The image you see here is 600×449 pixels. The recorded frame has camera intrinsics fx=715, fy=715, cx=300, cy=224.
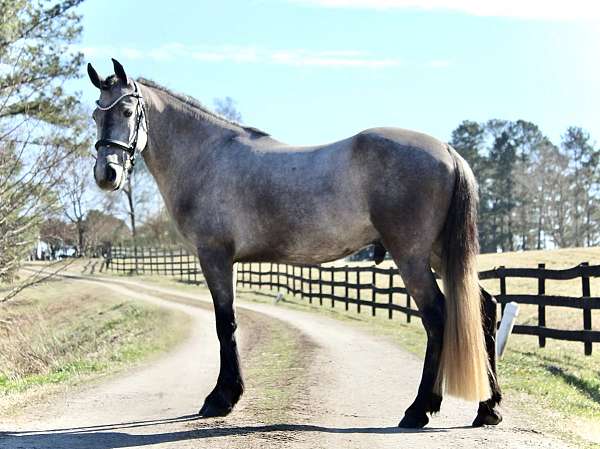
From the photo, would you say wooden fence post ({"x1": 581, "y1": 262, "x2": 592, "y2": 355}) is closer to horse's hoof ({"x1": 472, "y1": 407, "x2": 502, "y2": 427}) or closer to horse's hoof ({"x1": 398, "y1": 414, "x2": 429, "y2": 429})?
horse's hoof ({"x1": 472, "y1": 407, "x2": 502, "y2": 427})

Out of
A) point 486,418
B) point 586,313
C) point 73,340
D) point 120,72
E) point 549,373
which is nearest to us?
point 486,418

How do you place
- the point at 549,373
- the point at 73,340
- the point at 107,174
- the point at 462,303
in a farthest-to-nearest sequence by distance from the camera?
the point at 73,340 < the point at 549,373 < the point at 107,174 < the point at 462,303

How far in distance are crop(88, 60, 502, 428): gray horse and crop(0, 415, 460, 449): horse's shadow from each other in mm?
389

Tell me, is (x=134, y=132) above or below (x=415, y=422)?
above

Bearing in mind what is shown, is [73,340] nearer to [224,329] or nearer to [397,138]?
[224,329]

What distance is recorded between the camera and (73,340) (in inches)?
824

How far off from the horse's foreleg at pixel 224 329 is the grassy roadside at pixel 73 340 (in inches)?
86.9

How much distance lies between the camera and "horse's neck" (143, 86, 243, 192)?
647 cm

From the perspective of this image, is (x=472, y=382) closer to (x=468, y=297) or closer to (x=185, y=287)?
(x=468, y=297)

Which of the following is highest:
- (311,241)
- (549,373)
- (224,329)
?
(311,241)

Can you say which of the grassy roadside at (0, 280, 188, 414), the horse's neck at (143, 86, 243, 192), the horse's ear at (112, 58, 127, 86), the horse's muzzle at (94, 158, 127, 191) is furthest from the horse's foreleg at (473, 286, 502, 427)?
the grassy roadside at (0, 280, 188, 414)

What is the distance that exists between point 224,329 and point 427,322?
171 cm

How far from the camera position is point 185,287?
33969 mm

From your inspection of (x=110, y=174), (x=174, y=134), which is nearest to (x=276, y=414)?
(x=110, y=174)
